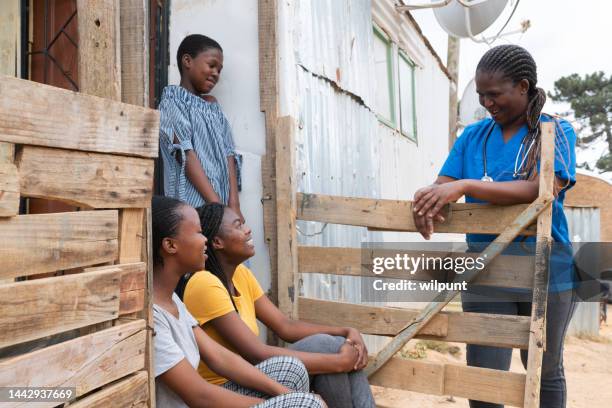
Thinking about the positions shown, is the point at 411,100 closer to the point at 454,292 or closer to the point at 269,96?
the point at 269,96

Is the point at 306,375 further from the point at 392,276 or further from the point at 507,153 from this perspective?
the point at 507,153

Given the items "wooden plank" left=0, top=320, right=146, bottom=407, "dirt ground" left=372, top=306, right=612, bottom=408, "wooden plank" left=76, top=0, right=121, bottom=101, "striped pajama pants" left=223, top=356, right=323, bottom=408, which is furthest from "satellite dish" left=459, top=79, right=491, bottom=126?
"wooden plank" left=0, top=320, right=146, bottom=407

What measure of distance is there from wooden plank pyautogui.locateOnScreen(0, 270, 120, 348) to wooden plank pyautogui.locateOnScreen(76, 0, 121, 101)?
586 mm

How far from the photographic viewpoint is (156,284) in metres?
2.12

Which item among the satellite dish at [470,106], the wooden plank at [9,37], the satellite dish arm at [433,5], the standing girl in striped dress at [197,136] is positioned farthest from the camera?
the satellite dish at [470,106]

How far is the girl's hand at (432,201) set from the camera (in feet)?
8.25

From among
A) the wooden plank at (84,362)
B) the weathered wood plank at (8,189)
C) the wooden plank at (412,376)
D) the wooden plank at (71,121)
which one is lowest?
the wooden plank at (412,376)

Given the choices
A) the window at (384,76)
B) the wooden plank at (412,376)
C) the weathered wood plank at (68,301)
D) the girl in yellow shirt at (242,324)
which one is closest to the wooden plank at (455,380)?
the wooden plank at (412,376)

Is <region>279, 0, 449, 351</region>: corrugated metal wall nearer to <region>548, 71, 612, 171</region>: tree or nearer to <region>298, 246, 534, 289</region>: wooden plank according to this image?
<region>298, 246, 534, 289</region>: wooden plank

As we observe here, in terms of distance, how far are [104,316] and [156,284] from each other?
1.77 feet

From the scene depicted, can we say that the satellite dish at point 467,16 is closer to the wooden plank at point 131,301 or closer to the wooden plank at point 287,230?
the wooden plank at point 287,230

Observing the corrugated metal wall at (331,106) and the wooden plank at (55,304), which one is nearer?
the wooden plank at (55,304)

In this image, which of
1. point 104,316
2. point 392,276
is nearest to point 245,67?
point 392,276

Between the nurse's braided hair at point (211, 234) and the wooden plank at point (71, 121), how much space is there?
3.06ft
